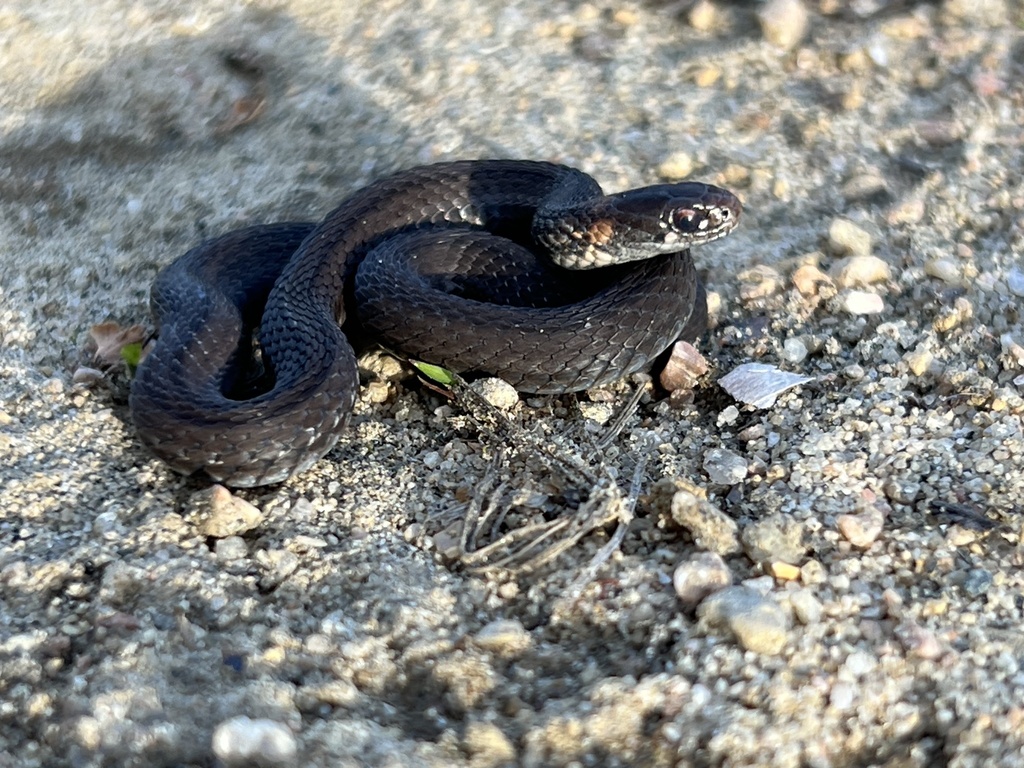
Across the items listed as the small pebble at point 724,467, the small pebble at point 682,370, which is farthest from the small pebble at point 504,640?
the small pebble at point 682,370

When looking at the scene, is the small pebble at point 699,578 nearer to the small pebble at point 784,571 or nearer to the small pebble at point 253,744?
the small pebble at point 784,571

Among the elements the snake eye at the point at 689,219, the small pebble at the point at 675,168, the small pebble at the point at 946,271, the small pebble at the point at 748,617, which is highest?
the snake eye at the point at 689,219

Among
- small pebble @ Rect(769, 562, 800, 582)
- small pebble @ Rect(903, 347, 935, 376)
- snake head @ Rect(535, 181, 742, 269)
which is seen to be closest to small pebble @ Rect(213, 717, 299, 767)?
small pebble @ Rect(769, 562, 800, 582)

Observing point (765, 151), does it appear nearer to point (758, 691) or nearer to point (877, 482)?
point (877, 482)

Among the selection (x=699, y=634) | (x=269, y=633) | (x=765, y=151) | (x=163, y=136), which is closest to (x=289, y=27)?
(x=163, y=136)

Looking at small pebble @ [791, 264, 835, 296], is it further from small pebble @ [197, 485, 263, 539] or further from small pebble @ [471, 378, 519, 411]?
small pebble @ [197, 485, 263, 539]

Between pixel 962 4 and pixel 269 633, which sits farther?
pixel 962 4

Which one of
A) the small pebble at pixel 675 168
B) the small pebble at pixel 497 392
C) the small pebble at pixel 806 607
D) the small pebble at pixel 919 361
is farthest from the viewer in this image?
the small pebble at pixel 675 168
